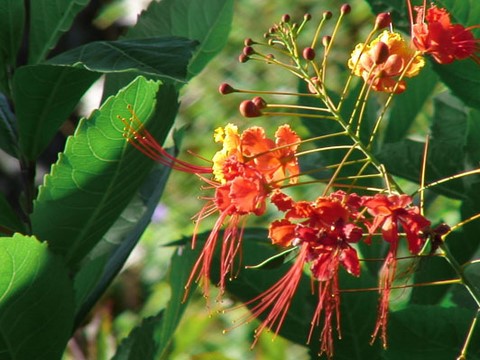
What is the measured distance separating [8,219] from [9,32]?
0.84 feet

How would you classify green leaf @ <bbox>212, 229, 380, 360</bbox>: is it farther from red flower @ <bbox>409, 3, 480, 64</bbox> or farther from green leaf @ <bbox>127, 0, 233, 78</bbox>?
red flower @ <bbox>409, 3, 480, 64</bbox>

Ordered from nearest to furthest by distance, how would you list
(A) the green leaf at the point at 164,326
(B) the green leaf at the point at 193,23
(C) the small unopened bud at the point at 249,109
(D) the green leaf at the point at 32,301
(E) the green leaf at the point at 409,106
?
(C) the small unopened bud at the point at 249,109
(D) the green leaf at the point at 32,301
(A) the green leaf at the point at 164,326
(B) the green leaf at the point at 193,23
(E) the green leaf at the point at 409,106

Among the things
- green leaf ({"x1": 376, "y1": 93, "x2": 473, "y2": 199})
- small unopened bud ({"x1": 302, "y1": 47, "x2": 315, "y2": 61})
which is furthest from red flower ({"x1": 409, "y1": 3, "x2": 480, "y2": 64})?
green leaf ({"x1": 376, "y1": 93, "x2": 473, "y2": 199})

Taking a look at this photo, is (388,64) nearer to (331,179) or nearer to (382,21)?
(382,21)

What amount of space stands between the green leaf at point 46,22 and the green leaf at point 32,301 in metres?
0.35

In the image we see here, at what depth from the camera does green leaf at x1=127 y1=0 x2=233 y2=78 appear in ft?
4.93

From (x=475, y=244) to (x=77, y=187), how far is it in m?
0.60

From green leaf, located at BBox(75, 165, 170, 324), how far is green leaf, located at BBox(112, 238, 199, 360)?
8cm

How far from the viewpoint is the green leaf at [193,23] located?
1.50 metres

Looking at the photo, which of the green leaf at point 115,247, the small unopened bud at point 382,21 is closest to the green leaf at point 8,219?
the green leaf at point 115,247

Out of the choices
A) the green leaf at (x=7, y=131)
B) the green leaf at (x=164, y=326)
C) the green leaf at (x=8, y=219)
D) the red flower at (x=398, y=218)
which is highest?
the green leaf at (x=7, y=131)

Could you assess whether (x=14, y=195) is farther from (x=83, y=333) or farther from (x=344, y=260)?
Answer: (x=344, y=260)

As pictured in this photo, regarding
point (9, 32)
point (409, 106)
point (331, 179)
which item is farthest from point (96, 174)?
point (409, 106)

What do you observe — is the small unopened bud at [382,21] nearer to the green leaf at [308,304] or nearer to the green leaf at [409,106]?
the green leaf at [308,304]
